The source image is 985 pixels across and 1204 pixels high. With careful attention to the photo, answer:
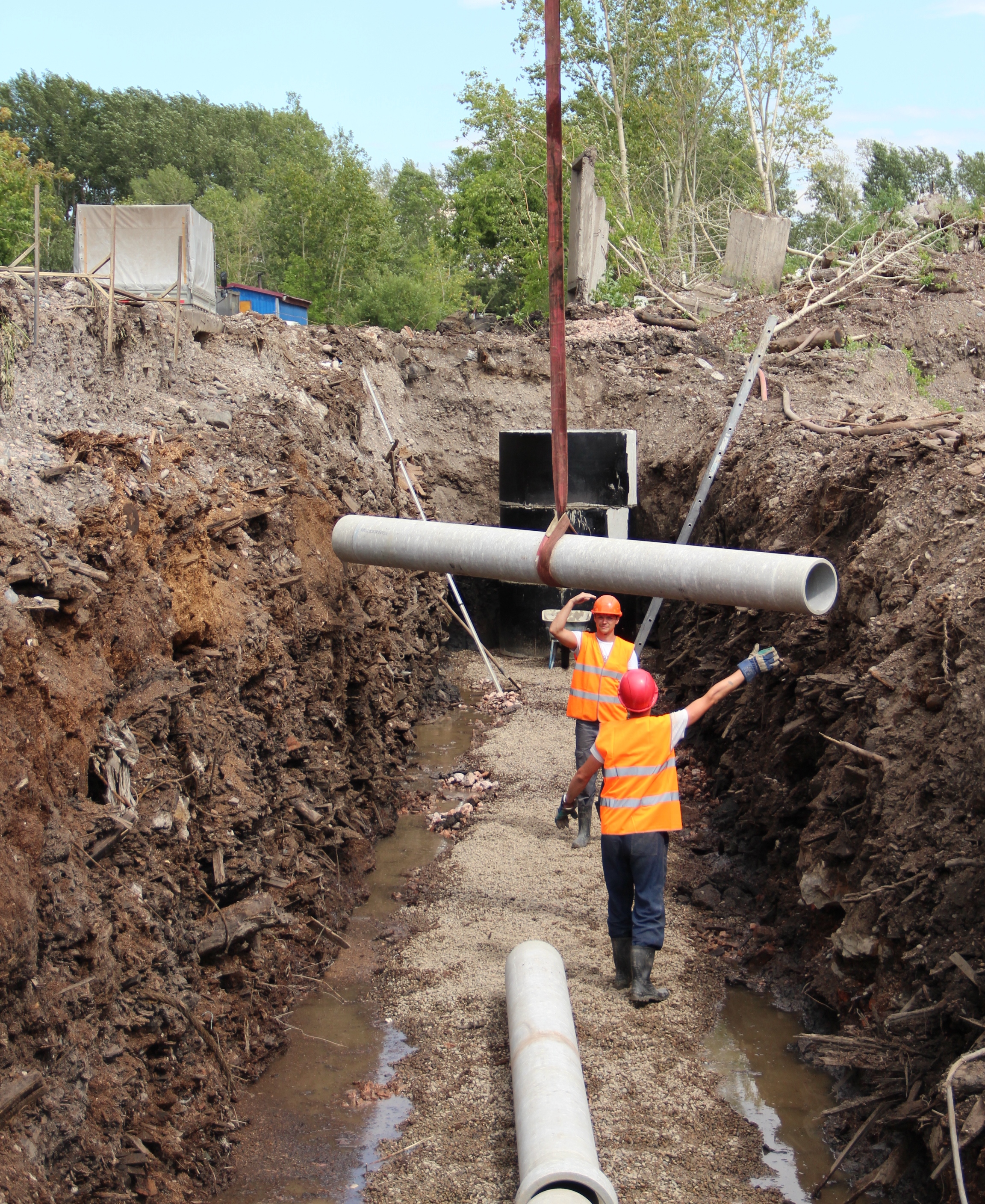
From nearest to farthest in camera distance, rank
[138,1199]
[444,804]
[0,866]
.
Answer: [0,866] < [138,1199] < [444,804]

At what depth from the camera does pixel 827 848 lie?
18.2ft

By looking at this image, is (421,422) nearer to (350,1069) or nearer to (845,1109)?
(350,1069)

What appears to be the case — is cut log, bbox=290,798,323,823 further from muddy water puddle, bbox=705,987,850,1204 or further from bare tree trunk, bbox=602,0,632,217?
bare tree trunk, bbox=602,0,632,217

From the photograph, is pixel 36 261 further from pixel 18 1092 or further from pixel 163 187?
pixel 163 187

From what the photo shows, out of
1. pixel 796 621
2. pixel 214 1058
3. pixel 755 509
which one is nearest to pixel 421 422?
pixel 755 509

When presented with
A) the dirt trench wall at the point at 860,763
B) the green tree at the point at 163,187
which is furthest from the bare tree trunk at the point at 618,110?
the dirt trench wall at the point at 860,763

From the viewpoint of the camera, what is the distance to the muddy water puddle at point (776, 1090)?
4.39m

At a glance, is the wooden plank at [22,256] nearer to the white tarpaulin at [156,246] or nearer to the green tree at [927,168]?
the white tarpaulin at [156,246]

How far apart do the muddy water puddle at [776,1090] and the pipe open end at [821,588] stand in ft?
7.96

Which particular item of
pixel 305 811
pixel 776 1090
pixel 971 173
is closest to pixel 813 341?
pixel 305 811

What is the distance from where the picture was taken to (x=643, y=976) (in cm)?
564

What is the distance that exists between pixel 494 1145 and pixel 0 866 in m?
2.54

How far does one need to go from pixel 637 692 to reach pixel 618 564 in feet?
2.94

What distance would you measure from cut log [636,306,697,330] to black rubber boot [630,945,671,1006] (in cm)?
1373
